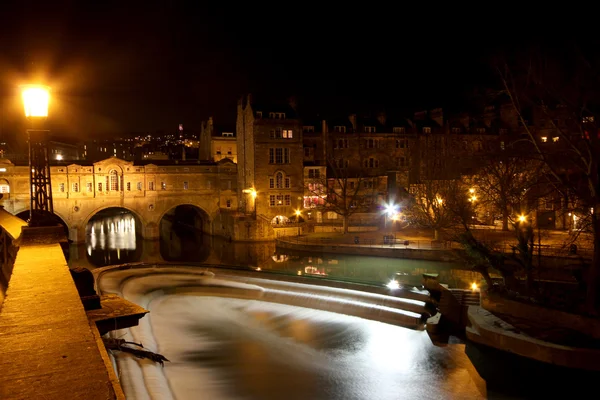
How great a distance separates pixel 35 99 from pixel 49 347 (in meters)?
6.59

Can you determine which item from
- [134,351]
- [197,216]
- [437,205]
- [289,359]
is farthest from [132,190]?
[289,359]

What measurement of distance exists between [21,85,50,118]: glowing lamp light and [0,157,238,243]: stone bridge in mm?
39438

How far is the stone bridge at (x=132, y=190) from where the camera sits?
4525cm

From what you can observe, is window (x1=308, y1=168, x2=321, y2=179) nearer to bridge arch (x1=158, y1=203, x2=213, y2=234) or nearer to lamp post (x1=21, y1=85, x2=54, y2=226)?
bridge arch (x1=158, y1=203, x2=213, y2=234)

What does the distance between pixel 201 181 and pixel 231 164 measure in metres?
3.89

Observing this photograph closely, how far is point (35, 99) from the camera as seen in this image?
8938mm

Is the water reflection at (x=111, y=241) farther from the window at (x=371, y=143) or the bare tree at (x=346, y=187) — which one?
the window at (x=371, y=143)

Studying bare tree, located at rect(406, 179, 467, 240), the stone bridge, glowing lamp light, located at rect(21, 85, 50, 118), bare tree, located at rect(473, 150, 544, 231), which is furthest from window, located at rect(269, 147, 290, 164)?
glowing lamp light, located at rect(21, 85, 50, 118)

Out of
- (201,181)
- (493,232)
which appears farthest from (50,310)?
(201,181)

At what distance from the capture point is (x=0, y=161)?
43.9 m

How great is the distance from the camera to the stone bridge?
4525 centimetres

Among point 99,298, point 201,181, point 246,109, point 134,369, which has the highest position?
point 246,109

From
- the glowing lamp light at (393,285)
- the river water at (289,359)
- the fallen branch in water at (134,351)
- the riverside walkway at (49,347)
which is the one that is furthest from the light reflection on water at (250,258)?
the riverside walkway at (49,347)

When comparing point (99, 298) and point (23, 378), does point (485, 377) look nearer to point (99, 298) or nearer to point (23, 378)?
point (99, 298)
